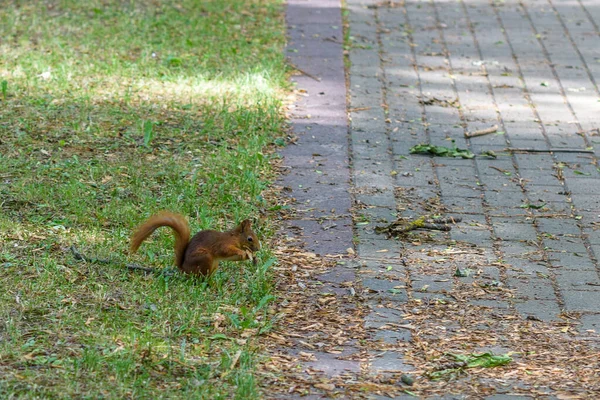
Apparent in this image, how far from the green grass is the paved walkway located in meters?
0.39

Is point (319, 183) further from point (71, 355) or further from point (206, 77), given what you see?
point (71, 355)

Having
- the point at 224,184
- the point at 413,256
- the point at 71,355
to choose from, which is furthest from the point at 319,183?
the point at 71,355

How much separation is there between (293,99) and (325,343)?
11.6 feet

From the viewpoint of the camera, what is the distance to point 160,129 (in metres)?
6.88

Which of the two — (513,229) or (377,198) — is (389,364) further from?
(377,198)

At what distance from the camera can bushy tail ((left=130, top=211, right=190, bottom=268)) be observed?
4664mm

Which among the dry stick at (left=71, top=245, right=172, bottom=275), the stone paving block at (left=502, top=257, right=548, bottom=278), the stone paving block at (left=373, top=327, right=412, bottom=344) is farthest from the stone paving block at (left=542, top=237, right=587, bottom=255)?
the dry stick at (left=71, top=245, right=172, bottom=275)

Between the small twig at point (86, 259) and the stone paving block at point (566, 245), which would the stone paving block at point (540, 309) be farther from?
the small twig at point (86, 259)

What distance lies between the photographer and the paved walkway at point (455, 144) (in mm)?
5098

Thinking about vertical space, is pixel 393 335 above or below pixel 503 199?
above

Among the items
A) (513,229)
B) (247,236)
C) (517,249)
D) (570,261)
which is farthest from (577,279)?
(247,236)

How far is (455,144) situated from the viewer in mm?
6934

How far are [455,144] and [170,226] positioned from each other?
2881 millimetres

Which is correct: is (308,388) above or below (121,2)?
above
